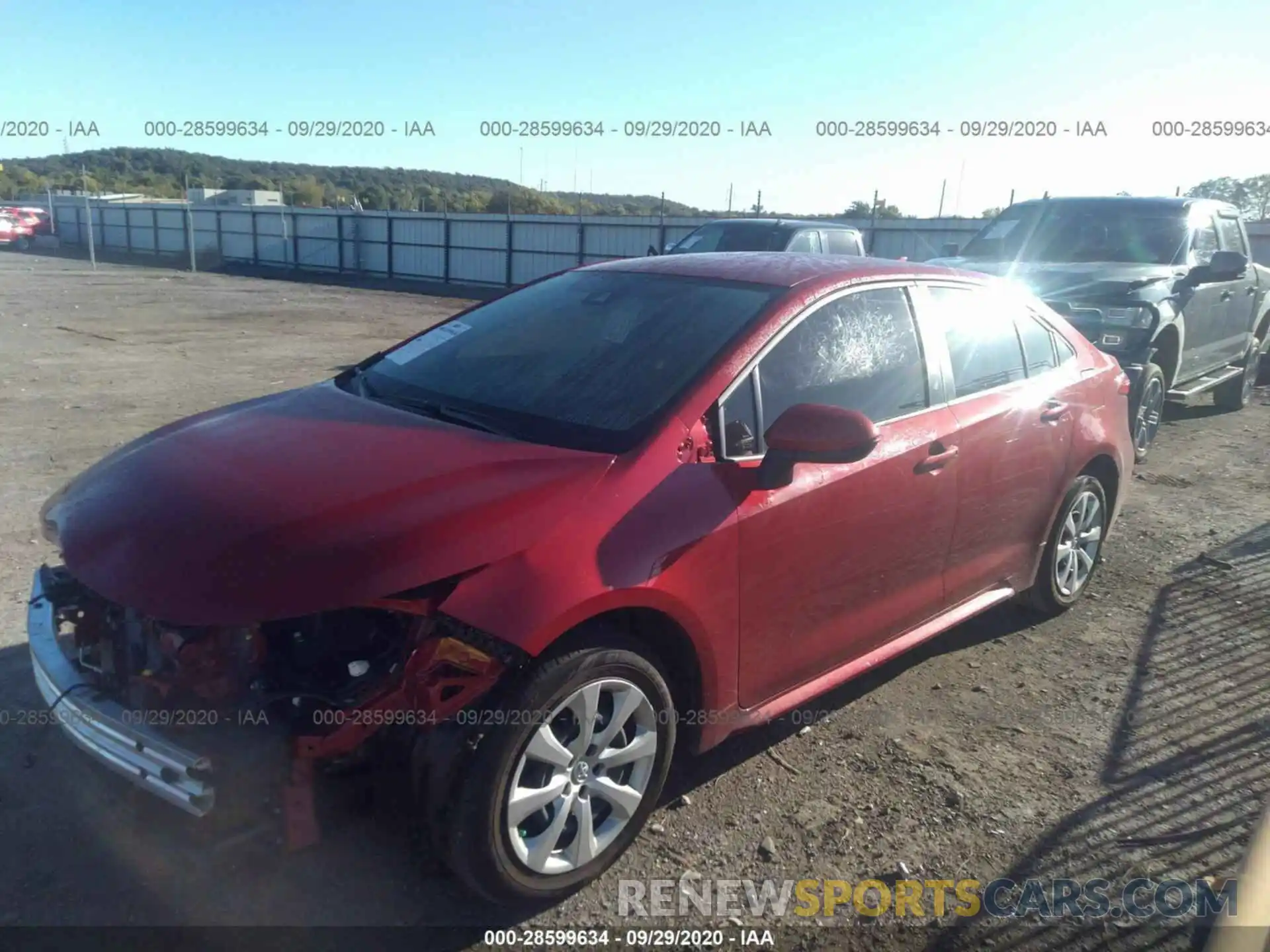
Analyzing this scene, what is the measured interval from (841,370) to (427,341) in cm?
171

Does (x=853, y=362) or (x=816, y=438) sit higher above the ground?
(x=853, y=362)

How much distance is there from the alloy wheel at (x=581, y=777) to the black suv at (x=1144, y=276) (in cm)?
643

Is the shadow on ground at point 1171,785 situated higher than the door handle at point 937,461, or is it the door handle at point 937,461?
the door handle at point 937,461

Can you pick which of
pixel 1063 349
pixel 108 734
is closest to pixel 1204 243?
pixel 1063 349

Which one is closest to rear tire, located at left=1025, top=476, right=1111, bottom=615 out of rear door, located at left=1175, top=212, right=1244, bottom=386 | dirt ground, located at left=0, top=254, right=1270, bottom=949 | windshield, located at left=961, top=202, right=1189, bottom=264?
dirt ground, located at left=0, top=254, right=1270, bottom=949

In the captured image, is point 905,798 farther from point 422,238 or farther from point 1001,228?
point 422,238

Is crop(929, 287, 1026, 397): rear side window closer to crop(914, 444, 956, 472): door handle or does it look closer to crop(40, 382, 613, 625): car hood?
crop(914, 444, 956, 472): door handle

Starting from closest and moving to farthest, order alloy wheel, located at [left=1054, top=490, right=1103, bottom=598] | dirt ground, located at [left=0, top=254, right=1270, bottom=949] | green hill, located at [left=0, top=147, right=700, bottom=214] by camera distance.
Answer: dirt ground, located at [left=0, top=254, right=1270, bottom=949]
alloy wheel, located at [left=1054, top=490, right=1103, bottom=598]
green hill, located at [left=0, top=147, right=700, bottom=214]

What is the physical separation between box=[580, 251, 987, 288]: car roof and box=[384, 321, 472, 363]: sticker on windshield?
2.03 feet

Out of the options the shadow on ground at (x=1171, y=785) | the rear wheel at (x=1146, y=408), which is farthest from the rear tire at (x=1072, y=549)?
the rear wheel at (x=1146, y=408)

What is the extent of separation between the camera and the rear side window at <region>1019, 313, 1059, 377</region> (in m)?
4.62

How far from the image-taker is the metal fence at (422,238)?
23.3m

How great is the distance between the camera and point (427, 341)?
420 cm

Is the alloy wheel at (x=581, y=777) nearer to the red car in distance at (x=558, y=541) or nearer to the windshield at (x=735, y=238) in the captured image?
the red car in distance at (x=558, y=541)
